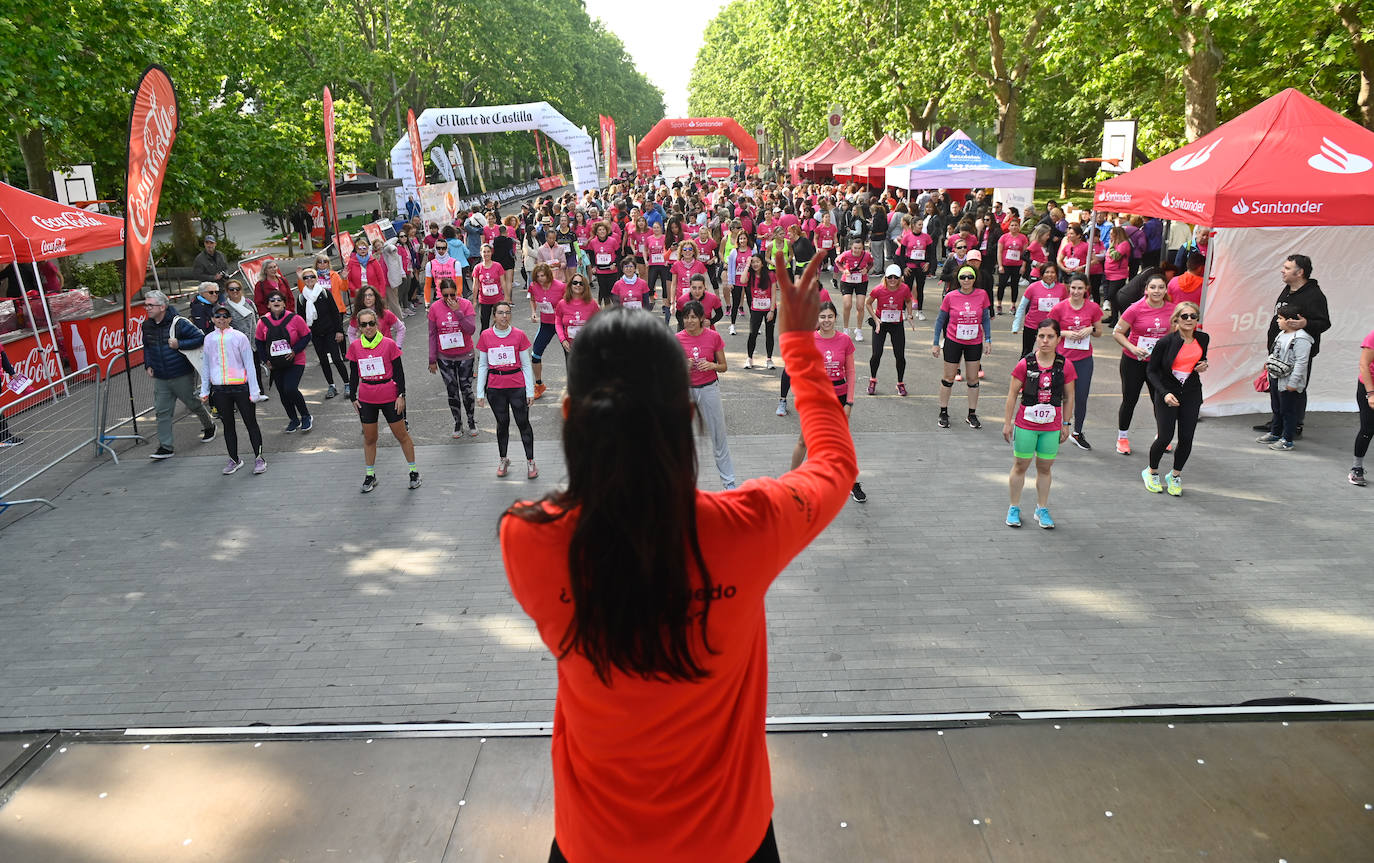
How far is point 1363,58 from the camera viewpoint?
15.8 m

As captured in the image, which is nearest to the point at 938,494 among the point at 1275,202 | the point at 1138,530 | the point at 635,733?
the point at 1138,530

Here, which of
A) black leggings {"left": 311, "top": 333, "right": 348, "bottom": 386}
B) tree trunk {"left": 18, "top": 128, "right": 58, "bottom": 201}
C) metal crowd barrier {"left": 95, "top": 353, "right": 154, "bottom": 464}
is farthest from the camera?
tree trunk {"left": 18, "top": 128, "right": 58, "bottom": 201}

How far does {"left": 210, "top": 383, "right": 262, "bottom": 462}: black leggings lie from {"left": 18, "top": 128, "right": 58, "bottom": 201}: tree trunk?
38.2ft

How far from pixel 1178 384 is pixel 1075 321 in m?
1.42

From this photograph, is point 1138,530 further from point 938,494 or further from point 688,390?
point 688,390

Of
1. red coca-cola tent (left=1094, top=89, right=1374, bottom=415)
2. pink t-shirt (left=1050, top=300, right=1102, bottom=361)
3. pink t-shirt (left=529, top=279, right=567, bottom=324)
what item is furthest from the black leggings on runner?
pink t-shirt (left=529, top=279, right=567, bottom=324)

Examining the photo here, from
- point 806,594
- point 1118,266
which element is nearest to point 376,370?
point 806,594

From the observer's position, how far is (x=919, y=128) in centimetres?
3322

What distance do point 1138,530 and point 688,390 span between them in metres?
7.15

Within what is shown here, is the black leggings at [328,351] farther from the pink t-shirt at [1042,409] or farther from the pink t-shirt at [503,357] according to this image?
the pink t-shirt at [1042,409]

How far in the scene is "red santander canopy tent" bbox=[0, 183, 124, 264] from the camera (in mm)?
12289

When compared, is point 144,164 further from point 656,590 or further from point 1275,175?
point 1275,175

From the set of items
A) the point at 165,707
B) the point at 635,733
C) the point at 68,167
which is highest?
the point at 68,167

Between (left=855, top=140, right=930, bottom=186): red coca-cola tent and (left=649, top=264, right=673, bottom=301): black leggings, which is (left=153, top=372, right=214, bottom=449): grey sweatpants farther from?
(left=855, top=140, right=930, bottom=186): red coca-cola tent
